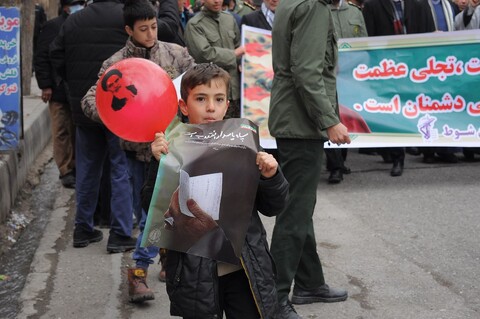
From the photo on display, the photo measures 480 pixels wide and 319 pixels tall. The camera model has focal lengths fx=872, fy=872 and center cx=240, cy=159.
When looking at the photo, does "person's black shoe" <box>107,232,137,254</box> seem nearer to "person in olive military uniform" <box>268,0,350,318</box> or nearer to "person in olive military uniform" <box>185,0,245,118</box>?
"person in olive military uniform" <box>268,0,350,318</box>

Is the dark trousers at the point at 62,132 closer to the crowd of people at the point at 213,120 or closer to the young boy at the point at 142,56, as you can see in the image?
the crowd of people at the point at 213,120

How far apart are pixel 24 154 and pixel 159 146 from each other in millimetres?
6115

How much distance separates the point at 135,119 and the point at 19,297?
2518 millimetres

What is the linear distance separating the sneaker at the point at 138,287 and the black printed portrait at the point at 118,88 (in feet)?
6.10

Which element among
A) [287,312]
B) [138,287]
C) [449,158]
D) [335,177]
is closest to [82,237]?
[138,287]

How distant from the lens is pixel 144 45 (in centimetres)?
537

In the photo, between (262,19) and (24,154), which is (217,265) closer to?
(262,19)

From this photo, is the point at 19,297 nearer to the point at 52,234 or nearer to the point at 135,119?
the point at 52,234

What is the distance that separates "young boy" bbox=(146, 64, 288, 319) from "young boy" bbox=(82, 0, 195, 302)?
5.58 ft

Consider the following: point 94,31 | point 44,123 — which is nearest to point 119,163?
point 94,31

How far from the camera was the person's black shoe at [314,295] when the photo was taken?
5.25 m

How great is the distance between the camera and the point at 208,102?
3.51 m


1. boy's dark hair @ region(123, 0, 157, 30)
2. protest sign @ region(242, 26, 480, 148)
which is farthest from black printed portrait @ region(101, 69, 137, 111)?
protest sign @ region(242, 26, 480, 148)

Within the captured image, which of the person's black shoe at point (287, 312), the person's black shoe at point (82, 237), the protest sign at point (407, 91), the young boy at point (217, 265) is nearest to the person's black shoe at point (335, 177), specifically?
the protest sign at point (407, 91)
